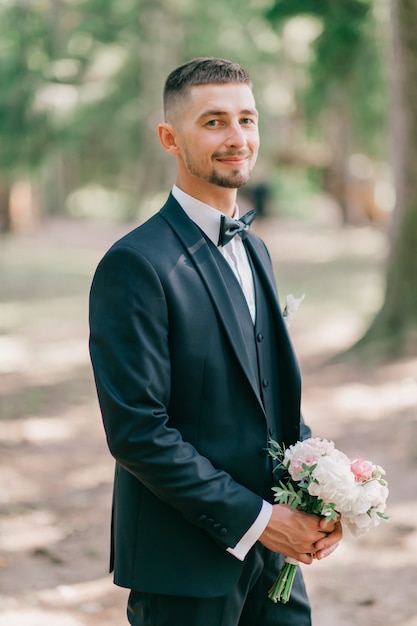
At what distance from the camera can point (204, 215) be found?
2365 millimetres

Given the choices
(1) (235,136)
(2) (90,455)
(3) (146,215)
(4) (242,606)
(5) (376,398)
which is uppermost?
(3) (146,215)

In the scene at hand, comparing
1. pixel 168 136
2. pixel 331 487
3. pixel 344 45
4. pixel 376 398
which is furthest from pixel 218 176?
pixel 344 45

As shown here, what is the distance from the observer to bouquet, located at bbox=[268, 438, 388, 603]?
219 centimetres

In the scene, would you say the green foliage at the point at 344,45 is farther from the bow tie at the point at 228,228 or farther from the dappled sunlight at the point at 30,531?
the bow tie at the point at 228,228

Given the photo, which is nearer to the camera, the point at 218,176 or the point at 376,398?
the point at 218,176

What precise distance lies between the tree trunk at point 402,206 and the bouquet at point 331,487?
263 inches

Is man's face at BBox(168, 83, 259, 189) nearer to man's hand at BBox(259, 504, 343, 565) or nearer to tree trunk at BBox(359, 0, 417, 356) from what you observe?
man's hand at BBox(259, 504, 343, 565)

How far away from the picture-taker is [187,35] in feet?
75.7

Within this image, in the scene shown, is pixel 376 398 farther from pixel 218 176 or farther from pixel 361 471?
pixel 218 176

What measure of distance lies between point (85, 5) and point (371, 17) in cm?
1356

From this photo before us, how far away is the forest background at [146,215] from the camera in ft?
16.7

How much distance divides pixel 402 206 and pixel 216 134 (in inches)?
273

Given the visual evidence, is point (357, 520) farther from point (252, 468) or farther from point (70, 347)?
point (70, 347)

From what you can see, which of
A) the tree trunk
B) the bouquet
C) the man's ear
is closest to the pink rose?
the bouquet
